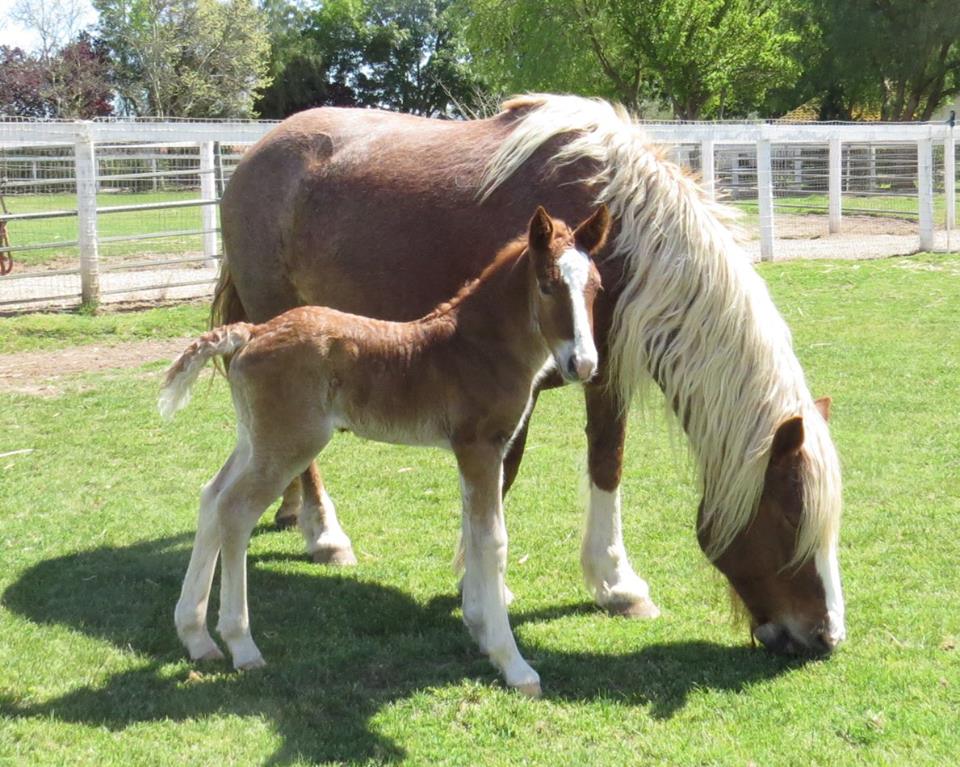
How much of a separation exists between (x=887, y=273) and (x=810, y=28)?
2804 centimetres

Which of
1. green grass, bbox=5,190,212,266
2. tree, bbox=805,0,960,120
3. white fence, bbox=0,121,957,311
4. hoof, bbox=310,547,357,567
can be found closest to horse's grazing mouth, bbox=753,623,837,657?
hoof, bbox=310,547,357,567

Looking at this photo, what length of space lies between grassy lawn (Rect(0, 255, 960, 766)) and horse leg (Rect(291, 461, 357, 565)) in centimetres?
10

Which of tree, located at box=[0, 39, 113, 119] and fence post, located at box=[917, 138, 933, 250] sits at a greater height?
tree, located at box=[0, 39, 113, 119]

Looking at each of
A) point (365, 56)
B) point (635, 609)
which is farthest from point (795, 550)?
point (365, 56)

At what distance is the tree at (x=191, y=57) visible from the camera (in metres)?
47.7

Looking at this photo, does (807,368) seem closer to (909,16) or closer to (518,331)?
(518,331)

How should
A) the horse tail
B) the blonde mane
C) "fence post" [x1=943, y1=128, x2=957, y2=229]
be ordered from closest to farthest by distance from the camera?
the blonde mane < the horse tail < "fence post" [x1=943, y1=128, x2=957, y2=229]

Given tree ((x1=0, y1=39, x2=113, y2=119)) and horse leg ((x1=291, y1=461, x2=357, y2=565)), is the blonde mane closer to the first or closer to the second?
horse leg ((x1=291, y1=461, x2=357, y2=565))

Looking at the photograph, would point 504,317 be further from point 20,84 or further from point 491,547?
point 20,84

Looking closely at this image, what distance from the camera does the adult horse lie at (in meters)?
3.92

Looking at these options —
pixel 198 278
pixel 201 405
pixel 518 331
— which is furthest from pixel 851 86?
pixel 518 331

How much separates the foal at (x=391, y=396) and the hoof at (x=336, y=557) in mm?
1337

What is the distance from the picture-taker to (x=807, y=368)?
940cm

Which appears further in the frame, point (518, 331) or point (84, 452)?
point (84, 452)
